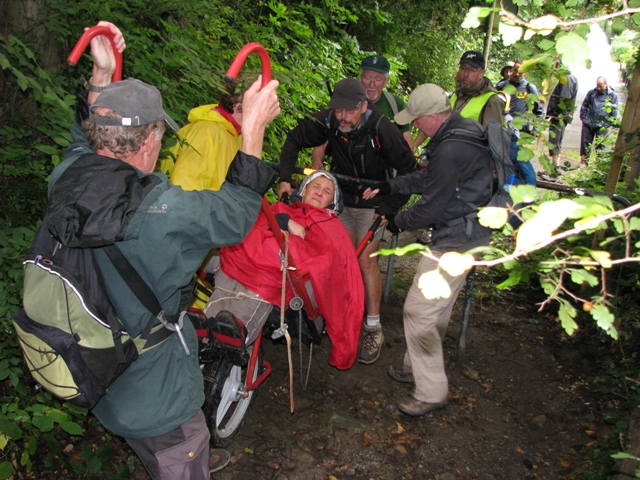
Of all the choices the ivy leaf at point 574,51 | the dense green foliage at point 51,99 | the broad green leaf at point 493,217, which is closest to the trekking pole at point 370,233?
the dense green foliage at point 51,99

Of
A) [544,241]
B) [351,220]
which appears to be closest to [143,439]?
[544,241]

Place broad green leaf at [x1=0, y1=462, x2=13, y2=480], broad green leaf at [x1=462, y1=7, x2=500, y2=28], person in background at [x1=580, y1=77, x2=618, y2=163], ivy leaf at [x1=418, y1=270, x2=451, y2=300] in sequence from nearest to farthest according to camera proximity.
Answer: ivy leaf at [x1=418, y1=270, x2=451, y2=300] → broad green leaf at [x1=462, y1=7, x2=500, y2=28] → broad green leaf at [x1=0, y1=462, x2=13, y2=480] → person in background at [x1=580, y1=77, x2=618, y2=163]

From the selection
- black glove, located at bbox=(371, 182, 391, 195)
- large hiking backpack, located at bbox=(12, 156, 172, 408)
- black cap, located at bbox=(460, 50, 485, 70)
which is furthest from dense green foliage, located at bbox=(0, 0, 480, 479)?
black cap, located at bbox=(460, 50, 485, 70)

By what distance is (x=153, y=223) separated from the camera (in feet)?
5.78

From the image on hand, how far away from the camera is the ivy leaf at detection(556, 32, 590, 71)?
1.37 metres

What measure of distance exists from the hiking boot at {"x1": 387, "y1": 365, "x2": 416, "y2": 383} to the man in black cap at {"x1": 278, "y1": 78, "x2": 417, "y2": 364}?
210mm

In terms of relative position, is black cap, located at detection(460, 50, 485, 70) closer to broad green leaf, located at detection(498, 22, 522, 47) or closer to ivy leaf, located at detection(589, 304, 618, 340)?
broad green leaf, located at detection(498, 22, 522, 47)

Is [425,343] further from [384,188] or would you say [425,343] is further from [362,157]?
[362,157]

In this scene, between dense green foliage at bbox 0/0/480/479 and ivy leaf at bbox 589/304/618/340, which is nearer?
ivy leaf at bbox 589/304/618/340

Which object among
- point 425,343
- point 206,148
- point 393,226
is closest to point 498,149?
point 393,226

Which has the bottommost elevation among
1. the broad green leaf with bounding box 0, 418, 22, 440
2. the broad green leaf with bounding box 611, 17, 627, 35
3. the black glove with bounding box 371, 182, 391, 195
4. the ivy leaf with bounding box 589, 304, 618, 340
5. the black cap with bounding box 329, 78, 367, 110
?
the broad green leaf with bounding box 0, 418, 22, 440

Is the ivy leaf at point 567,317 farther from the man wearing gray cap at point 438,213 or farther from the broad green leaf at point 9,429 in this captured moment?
the broad green leaf at point 9,429

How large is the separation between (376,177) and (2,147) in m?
2.85

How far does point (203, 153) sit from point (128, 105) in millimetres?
1344
